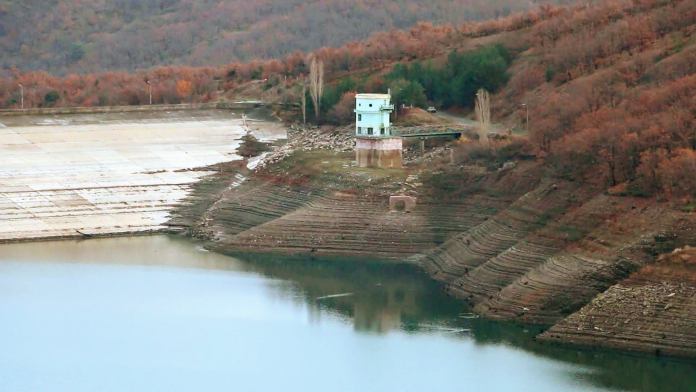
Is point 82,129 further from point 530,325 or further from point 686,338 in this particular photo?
point 686,338

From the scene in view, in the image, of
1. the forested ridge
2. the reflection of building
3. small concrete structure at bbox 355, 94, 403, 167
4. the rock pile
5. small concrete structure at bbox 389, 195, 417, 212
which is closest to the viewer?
the reflection of building

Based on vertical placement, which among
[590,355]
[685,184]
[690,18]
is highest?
[690,18]

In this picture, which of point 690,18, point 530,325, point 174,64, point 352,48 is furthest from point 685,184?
point 174,64

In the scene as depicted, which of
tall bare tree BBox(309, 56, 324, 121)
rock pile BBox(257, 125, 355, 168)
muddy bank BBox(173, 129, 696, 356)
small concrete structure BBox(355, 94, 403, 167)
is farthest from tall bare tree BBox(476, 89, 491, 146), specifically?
tall bare tree BBox(309, 56, 324, 121)

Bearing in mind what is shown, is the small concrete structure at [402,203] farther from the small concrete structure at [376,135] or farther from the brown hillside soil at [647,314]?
the brown hillside soil at [647,314]

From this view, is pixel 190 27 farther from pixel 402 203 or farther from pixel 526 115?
pixel 402 203

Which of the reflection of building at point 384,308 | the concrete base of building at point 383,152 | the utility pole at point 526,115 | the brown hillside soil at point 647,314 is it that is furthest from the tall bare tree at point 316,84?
the brown hillside soil at point 647,314

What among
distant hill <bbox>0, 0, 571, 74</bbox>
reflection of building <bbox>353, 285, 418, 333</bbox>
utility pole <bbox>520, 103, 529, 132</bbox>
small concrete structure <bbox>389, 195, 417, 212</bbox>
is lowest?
reflection of building <bbox>353, 285, 418, 333</bbox>

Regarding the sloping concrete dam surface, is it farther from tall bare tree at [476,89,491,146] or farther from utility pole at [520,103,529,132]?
utility pole at [520,103,529,132]
